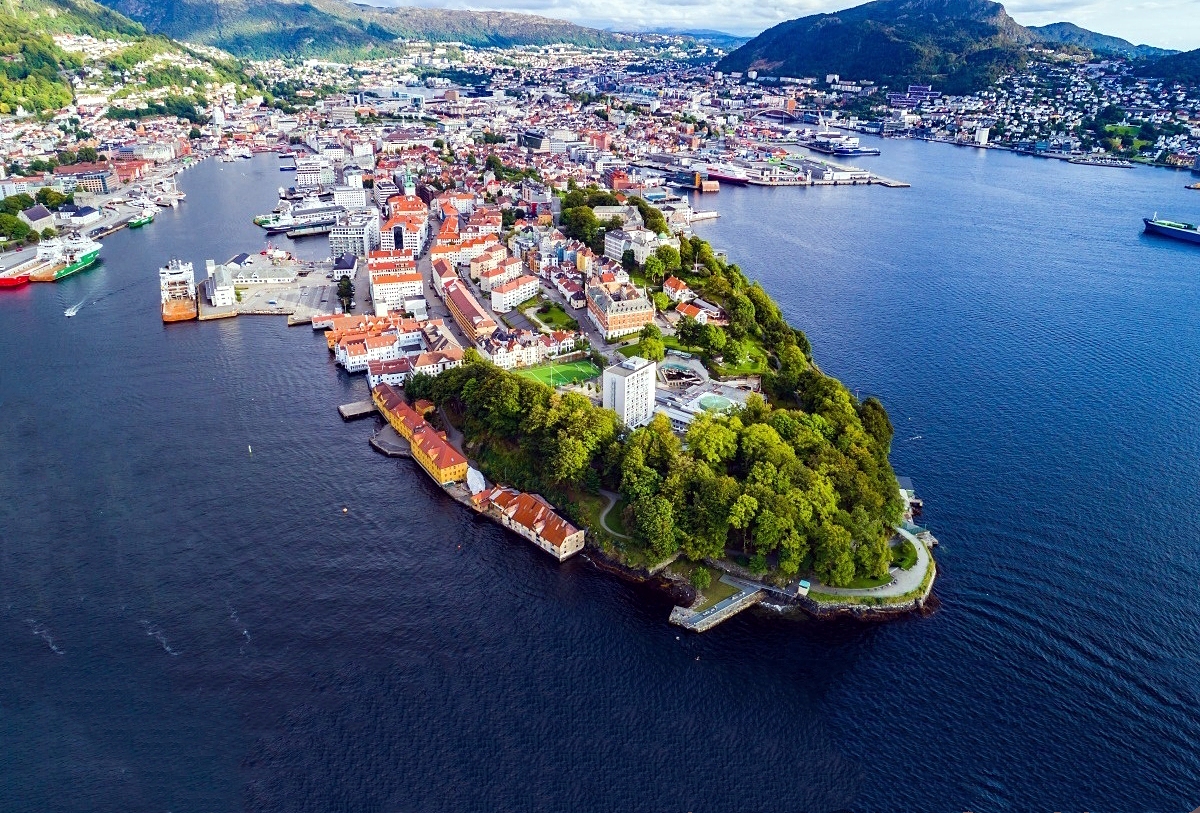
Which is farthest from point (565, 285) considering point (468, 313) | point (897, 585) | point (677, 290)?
point (897, 585)

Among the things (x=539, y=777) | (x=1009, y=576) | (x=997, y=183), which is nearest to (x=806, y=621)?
(x=1009, y=576)

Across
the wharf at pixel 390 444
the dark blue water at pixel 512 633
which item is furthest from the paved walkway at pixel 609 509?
the wharf at pixel 390 444

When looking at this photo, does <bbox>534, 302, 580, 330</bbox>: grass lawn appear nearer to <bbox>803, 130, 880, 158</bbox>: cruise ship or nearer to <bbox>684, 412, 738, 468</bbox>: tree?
<bbox>684, 412, 738, 468</bbox>: tree

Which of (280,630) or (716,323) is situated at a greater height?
(716,323)

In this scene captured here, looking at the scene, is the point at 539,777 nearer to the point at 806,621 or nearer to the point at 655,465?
the point at 806,621

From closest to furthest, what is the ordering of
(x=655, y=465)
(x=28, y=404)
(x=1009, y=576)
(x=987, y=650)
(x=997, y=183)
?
(x=987, y=650) < (x=1009, y=576) < (x=655, y=465) < (x=28, y=404) < (x=997, y=183)

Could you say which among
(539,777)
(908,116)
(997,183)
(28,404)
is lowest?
(539,777)
